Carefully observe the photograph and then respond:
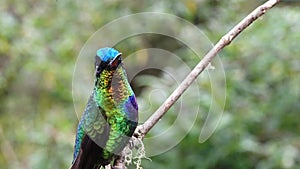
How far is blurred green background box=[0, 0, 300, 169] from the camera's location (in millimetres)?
3398

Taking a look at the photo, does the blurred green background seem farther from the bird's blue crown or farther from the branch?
the bird's blue crown

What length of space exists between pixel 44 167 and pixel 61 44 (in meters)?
0.83

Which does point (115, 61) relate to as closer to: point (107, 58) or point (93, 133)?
point (107, 58)

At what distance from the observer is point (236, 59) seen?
12.3 ft

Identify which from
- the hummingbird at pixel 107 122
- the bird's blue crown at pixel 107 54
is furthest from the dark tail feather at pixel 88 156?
the bird's blue crown at pixel 107 54

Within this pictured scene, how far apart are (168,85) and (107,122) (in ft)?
6.36

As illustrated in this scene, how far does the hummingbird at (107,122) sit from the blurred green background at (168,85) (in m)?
1.62

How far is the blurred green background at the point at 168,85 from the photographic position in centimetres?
340

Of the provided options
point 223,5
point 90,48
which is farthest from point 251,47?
point 90,48

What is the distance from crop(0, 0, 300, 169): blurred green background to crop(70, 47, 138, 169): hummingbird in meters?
1.62

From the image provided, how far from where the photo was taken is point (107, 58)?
4.63 feet

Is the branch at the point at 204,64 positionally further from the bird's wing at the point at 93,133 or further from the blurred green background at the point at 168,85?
the blurred green background at the point at 168,85

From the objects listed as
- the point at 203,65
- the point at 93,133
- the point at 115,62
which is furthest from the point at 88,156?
the point at 203,65

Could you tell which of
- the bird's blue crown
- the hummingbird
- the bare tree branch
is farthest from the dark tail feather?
the bird's blue crown
